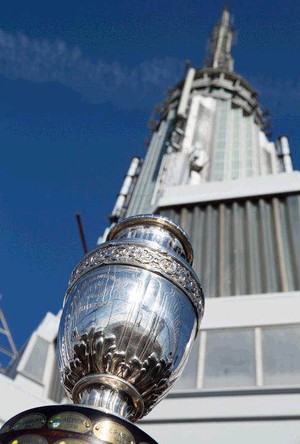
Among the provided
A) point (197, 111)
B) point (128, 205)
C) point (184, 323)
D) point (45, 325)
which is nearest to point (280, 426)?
point (184, 323)

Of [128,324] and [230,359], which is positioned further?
[230,359]

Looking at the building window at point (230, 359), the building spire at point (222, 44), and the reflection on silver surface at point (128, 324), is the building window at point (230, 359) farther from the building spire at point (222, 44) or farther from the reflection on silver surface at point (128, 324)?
the building spire at point (222, 44)

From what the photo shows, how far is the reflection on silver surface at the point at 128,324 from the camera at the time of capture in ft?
4.90

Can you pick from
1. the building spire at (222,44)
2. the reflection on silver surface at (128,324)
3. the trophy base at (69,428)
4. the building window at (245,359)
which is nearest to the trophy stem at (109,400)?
the reflection on silver surface at (128,324)

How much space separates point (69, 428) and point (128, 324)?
354mm

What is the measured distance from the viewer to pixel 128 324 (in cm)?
152

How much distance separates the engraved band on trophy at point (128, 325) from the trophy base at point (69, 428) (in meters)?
0.10

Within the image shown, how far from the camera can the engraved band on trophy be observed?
1.49 m

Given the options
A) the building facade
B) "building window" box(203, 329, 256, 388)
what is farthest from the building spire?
"building window" box(203, 329, 256, 388)

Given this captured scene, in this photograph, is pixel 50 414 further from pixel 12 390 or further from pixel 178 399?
pixel 12 390

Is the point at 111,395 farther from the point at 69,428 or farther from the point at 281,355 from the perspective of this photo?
the point at 281,355

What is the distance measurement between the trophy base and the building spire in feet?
→ 92.5

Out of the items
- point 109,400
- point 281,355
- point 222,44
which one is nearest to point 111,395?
point 109,400

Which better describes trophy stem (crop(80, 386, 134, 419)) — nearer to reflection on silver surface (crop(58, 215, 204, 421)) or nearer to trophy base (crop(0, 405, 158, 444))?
reflection on silver surface (crop(58, 215, 204, 421))
